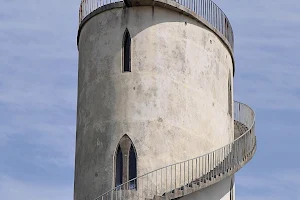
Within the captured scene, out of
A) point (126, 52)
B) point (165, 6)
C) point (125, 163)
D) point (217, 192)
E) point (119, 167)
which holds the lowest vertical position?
point (217, 192)

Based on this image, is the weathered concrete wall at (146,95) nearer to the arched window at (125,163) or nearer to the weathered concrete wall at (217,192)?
the arched window at (125,163)

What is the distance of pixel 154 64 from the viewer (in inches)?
1601

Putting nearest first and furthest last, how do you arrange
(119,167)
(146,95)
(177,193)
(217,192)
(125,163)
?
(177,193), (125,163), (119,167), (146,95), (217,192)

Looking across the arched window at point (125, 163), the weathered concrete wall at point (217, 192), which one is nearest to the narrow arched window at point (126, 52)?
the arched window at point (125, 163)

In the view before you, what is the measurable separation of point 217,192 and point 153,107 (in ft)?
14.6

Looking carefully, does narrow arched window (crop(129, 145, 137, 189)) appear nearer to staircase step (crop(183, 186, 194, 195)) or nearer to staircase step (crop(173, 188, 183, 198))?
staircase step (crop(173, 188, 183, 198))

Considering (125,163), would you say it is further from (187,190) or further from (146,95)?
(146,95)

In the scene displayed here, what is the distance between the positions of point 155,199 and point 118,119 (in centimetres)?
357

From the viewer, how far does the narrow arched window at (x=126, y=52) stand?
133 ft

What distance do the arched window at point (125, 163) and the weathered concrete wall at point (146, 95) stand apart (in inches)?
7.7

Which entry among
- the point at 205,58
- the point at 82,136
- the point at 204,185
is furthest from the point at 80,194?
the point at 205,58

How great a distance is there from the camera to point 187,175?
39.9m

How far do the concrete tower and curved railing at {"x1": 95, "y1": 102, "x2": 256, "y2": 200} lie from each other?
4 cm

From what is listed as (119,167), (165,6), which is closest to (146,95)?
(119,167)
